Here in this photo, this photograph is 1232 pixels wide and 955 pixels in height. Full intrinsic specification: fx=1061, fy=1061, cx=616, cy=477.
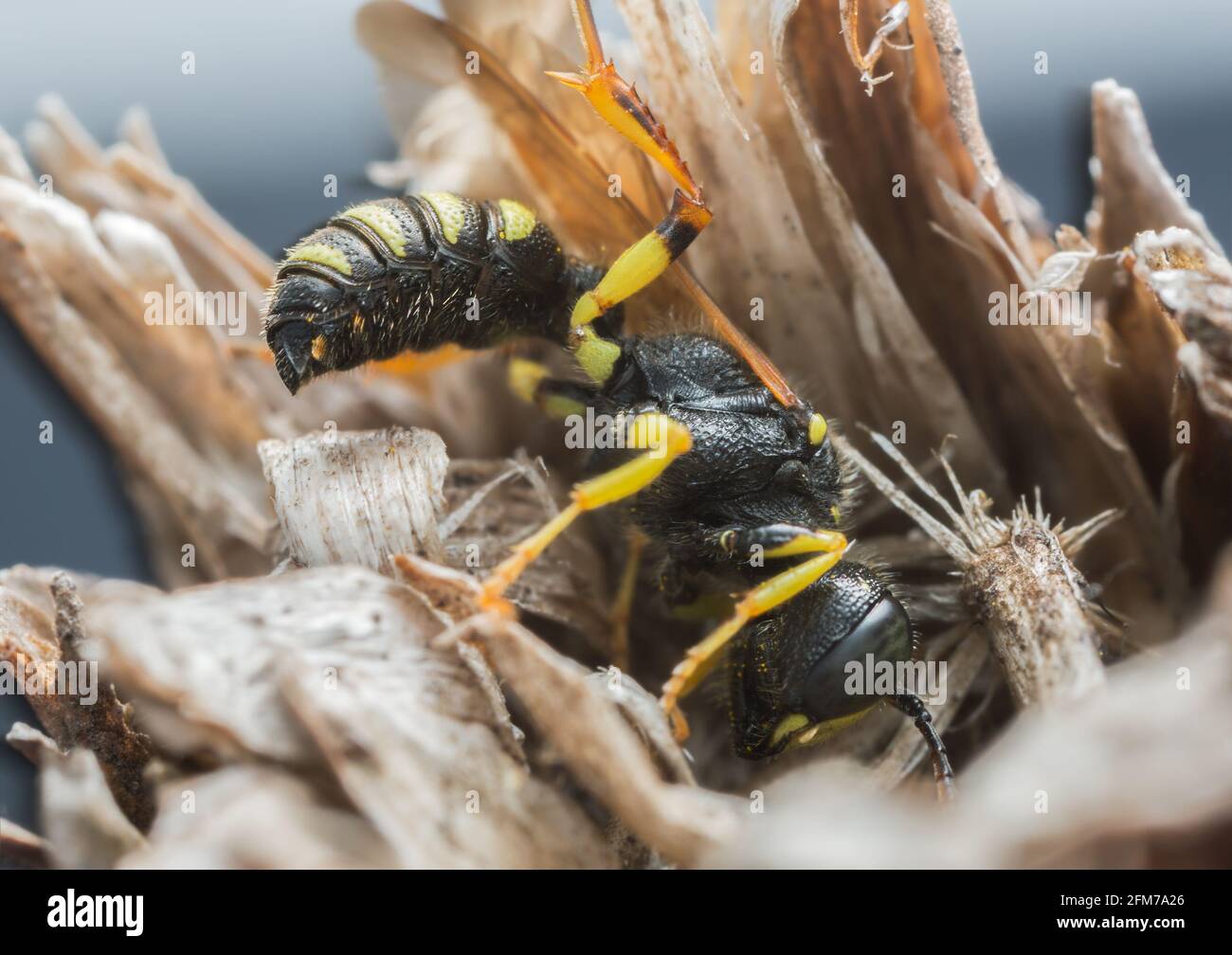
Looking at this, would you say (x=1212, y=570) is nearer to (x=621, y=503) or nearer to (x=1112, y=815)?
(x=1112, y=815)

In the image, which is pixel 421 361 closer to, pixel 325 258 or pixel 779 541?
pixel 325 258

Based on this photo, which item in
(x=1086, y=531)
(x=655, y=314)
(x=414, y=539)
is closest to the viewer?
(x=414, y=539)

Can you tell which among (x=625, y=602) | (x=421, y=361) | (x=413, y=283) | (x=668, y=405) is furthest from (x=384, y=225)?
(x=625, y=602)

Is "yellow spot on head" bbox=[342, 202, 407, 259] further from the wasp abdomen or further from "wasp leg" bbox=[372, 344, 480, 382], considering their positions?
"wasp leg" bbox=[372, 344, 480, 382]

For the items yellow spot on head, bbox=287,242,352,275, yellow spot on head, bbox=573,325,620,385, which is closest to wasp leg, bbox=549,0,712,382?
yellow spot on head, bbox=573,325,620,385

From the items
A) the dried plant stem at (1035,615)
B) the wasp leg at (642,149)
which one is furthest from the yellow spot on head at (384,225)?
the dried plant stem at (1035,615)
